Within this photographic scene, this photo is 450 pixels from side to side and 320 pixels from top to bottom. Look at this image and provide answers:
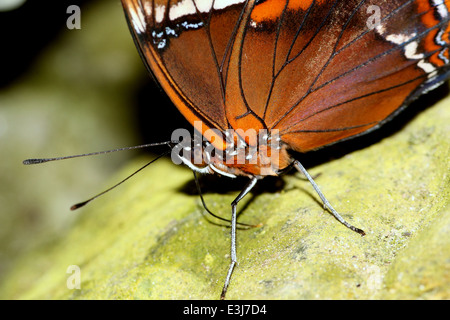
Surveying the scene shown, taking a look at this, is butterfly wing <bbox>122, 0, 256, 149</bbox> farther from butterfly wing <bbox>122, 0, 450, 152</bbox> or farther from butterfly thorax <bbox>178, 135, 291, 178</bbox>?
butterfly thorax <bbox>178, 135, 291, 178</bbox>

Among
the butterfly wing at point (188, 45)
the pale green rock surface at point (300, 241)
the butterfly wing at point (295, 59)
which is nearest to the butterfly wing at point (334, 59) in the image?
the butterfly wing at point (295, 59)

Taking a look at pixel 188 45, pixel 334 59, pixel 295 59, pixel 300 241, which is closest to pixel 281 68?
pixel 295 59

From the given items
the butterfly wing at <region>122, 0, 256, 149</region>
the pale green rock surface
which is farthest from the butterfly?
the pale green rock surface

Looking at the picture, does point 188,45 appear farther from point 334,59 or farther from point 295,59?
point 334,59

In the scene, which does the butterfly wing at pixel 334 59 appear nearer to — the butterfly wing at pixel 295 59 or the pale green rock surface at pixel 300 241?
the butterfly wing at pixel 295 59

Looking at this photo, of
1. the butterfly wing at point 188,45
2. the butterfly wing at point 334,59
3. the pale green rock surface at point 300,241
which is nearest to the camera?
the pale green rock surface at point 300,241

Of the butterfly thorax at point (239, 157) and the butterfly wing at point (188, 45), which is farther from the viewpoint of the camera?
the butterfly thorax at point (239, 157)
